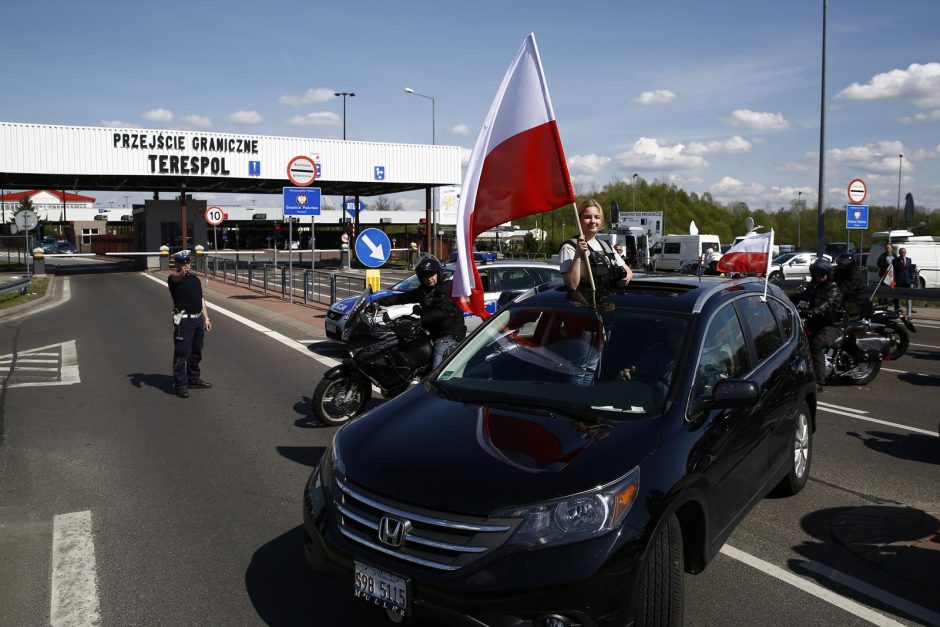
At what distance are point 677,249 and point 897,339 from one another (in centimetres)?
3099

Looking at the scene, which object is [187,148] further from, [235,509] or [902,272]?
[235,509]

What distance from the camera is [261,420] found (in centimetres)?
789

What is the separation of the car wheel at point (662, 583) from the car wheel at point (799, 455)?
2352 millimetres

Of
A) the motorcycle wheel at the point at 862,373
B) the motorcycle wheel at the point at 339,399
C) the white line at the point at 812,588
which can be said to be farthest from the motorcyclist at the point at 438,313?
the motorcycle wheel at the point at 862,373

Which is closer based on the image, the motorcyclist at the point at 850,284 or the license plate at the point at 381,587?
the license plate at the point at 381,587

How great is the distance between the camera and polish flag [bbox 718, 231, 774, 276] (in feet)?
24.6

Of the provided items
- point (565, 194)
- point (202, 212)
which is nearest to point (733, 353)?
point (565, 194)

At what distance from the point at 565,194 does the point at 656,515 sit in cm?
252

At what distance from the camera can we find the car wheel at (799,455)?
536cm

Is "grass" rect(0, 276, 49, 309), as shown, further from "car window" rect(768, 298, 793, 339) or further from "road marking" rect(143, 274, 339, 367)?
"car window" rect(768, 298, 793, 339)

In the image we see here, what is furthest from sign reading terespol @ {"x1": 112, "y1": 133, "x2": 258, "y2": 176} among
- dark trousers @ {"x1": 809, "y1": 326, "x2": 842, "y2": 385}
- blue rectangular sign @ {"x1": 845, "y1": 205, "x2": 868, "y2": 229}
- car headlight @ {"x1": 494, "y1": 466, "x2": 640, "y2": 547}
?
car headlight @ {"x1": 494, "y1": 466, "x2": 640, "y2": 547}

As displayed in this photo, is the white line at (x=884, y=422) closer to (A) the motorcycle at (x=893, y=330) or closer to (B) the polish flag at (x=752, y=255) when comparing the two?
(B) the polish flag at (x=752, y=255)

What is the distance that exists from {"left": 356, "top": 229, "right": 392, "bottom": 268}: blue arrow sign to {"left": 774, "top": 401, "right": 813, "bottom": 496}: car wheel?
33.9 ft

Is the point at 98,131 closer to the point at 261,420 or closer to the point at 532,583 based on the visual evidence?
the point at 261,420
